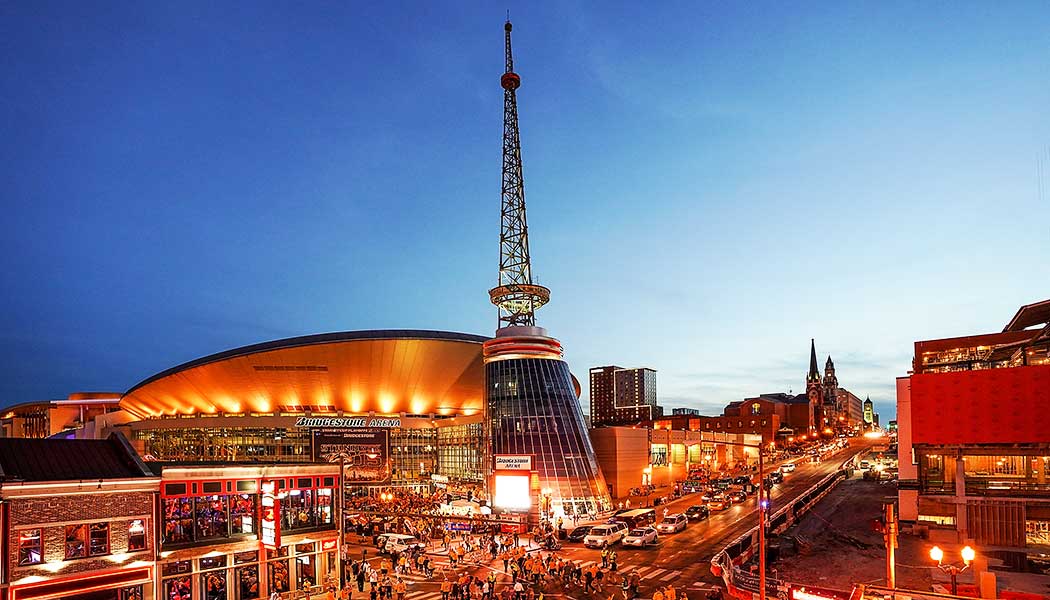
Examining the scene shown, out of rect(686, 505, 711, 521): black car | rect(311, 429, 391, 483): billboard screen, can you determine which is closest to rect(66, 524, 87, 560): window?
rect(686, 505, 711, 521): black car

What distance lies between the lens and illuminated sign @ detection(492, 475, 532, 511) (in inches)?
2136

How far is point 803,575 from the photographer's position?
33375mm

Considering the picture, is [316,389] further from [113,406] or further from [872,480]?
[113,406]

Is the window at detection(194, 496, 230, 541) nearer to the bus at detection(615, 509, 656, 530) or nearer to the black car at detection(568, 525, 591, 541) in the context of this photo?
the black car at detection(568, 525, 591, 541)

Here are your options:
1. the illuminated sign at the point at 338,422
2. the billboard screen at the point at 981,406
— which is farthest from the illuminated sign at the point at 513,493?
the illuminated sign at the point at 338,422

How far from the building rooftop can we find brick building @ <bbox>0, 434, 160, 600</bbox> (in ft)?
0.10

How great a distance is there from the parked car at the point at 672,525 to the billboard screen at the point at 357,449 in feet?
116

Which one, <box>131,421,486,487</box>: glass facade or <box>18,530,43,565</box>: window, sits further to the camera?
<box>131,421,486,487</box>: glass facade

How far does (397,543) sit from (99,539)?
1932cm

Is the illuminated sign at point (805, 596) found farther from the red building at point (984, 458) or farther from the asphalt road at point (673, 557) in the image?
the red building at point (984, 458)

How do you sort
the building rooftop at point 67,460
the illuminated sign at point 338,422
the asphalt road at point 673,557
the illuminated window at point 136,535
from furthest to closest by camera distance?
the illuminated sign at point 338,422 < the asphalt road at point 673,557 < the illuminated window at point 136,535 < the building rooftop at point 67,460

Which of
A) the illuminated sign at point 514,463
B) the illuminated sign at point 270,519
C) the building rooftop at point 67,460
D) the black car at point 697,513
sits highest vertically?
the building rooftop at point 67,460

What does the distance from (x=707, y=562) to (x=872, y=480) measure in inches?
2308

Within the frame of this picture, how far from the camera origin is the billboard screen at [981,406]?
43094 mm
